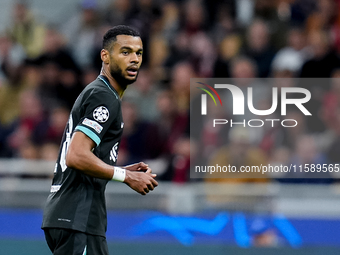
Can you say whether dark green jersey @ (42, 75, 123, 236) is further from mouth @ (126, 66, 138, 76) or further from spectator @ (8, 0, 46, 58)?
spectator @ (8, 0, 46, 58)

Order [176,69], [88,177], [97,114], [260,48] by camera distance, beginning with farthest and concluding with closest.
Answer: [260,48], [176,69], [88,177], [97,114]

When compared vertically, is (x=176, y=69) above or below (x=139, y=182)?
above

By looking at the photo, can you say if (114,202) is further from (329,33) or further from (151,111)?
(329,33)

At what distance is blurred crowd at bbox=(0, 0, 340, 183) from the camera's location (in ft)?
24.6

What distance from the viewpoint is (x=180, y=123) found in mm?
7824

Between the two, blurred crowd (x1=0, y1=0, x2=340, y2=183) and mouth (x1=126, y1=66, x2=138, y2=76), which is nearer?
mouth (x1=126, y1=66, x2=138, y2=76)

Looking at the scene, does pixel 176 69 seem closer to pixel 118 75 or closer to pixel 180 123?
pixel 180 123

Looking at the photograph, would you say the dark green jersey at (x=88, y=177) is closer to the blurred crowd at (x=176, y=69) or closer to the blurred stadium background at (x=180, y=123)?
the blurred stadium background at (x=180, y=123)

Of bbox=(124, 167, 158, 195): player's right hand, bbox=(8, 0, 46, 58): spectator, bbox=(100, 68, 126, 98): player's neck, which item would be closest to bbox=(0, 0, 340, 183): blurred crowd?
bbox=(8, 0, 46, 58): spectator

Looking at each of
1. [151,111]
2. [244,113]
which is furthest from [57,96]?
[244,113]

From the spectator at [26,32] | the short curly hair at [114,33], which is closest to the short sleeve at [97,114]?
the short curly hair at [114,33]

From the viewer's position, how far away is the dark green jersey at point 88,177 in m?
3.49

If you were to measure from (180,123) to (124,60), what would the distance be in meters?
4.15

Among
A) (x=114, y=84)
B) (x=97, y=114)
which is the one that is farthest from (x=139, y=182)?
(x=114, y=84)
